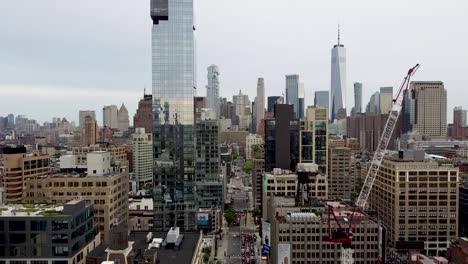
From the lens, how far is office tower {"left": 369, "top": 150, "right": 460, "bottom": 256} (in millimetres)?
123562

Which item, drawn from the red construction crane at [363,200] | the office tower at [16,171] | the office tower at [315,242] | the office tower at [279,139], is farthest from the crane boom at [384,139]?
the office tower at [16,171]

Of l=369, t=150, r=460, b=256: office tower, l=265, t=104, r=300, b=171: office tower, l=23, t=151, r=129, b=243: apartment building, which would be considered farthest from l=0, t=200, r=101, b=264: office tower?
l=265, t=104, r=300, b=171: office tower

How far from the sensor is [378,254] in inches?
3514

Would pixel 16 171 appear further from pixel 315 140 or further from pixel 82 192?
pixel 315 140

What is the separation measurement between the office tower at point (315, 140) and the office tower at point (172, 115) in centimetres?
7055

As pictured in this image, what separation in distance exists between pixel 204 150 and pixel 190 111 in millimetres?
39819

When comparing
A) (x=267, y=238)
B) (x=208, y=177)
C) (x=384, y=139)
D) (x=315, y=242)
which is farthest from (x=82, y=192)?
(x=384, y=139)

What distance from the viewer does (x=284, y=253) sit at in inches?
3452

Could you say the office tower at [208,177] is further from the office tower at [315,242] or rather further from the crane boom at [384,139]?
the office tower at [315,242]

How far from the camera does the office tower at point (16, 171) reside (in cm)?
13907

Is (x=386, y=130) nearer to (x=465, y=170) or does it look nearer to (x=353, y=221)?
(x=353, y=221)

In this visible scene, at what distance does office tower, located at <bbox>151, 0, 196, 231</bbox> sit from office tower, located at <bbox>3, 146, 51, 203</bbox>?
42.0 meters

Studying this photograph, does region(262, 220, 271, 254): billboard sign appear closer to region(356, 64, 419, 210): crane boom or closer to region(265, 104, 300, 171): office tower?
region(356, 64, 419, 210): crane boom

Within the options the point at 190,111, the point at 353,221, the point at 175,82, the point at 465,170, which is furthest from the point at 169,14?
the point at 465,170
